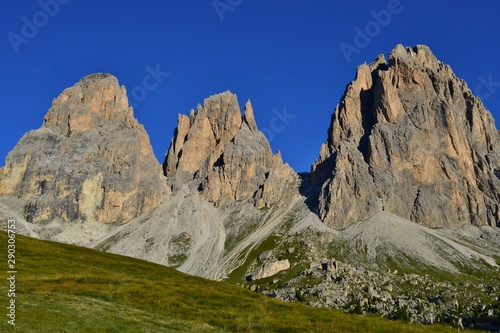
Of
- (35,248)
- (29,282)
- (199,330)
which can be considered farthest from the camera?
(35,248)

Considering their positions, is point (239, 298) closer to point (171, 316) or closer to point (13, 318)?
point (171, 316)

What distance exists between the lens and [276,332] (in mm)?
38344

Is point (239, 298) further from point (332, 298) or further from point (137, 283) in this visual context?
point (332, 298)

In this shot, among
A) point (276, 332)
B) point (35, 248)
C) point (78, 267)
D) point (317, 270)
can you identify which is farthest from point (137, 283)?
point (317, 270)

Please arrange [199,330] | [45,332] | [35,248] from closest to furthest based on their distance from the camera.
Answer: [45,332]
[199,330]
[35,248]

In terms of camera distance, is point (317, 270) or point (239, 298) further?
point (317, 270)

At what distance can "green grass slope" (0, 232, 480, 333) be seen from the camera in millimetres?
34781

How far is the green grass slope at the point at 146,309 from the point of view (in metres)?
34.8

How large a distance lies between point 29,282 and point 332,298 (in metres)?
122

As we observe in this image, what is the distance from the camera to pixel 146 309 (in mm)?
43625

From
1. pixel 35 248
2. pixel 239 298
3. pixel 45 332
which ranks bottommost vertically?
pixel 45 332

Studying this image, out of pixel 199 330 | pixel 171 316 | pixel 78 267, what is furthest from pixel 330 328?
pixel 78 267

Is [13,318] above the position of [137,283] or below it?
below

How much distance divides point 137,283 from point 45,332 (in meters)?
23.2
